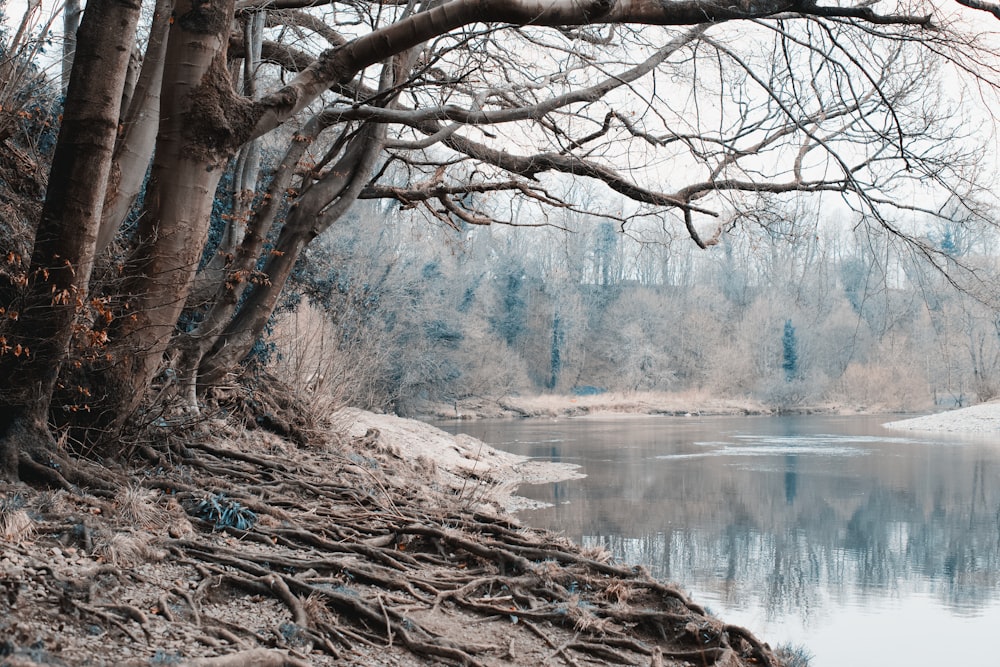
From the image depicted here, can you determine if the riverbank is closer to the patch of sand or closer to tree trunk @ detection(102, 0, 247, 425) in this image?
the patch of sand

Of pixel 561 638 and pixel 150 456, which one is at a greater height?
pixel 150 456

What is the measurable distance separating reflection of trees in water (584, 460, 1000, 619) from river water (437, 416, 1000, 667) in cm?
3

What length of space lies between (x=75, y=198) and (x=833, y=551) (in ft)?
29.3

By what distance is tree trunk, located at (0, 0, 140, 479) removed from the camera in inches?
186

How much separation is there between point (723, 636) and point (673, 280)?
2212 inches

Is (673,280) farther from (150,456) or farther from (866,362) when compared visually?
(150,456)

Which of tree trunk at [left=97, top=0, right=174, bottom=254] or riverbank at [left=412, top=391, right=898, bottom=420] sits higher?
tree trunk at [left=97, top=0, right=174, bottom=254]

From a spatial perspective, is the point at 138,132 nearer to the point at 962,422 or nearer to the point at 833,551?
the point at 833,551

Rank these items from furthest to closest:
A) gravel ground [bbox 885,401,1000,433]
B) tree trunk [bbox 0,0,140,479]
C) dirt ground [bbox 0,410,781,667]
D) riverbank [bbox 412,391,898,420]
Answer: riverbank [bbox 412,391,898,420], gravel ground [bbox 885,401,1000,433], tree trunk [bbox 0,0,140,479], dirt ground [bbox 0,410,781,667]

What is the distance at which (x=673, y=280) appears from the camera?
60062mm

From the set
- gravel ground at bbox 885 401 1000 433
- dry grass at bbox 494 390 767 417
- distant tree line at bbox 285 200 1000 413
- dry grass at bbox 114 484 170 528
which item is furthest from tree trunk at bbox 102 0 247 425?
dry grass at bbox 494 390 767 417

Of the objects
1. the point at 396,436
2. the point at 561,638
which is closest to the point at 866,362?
the point at 396,436

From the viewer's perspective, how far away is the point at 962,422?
30844 millimetres

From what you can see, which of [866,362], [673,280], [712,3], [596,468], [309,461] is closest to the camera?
[712,3]
